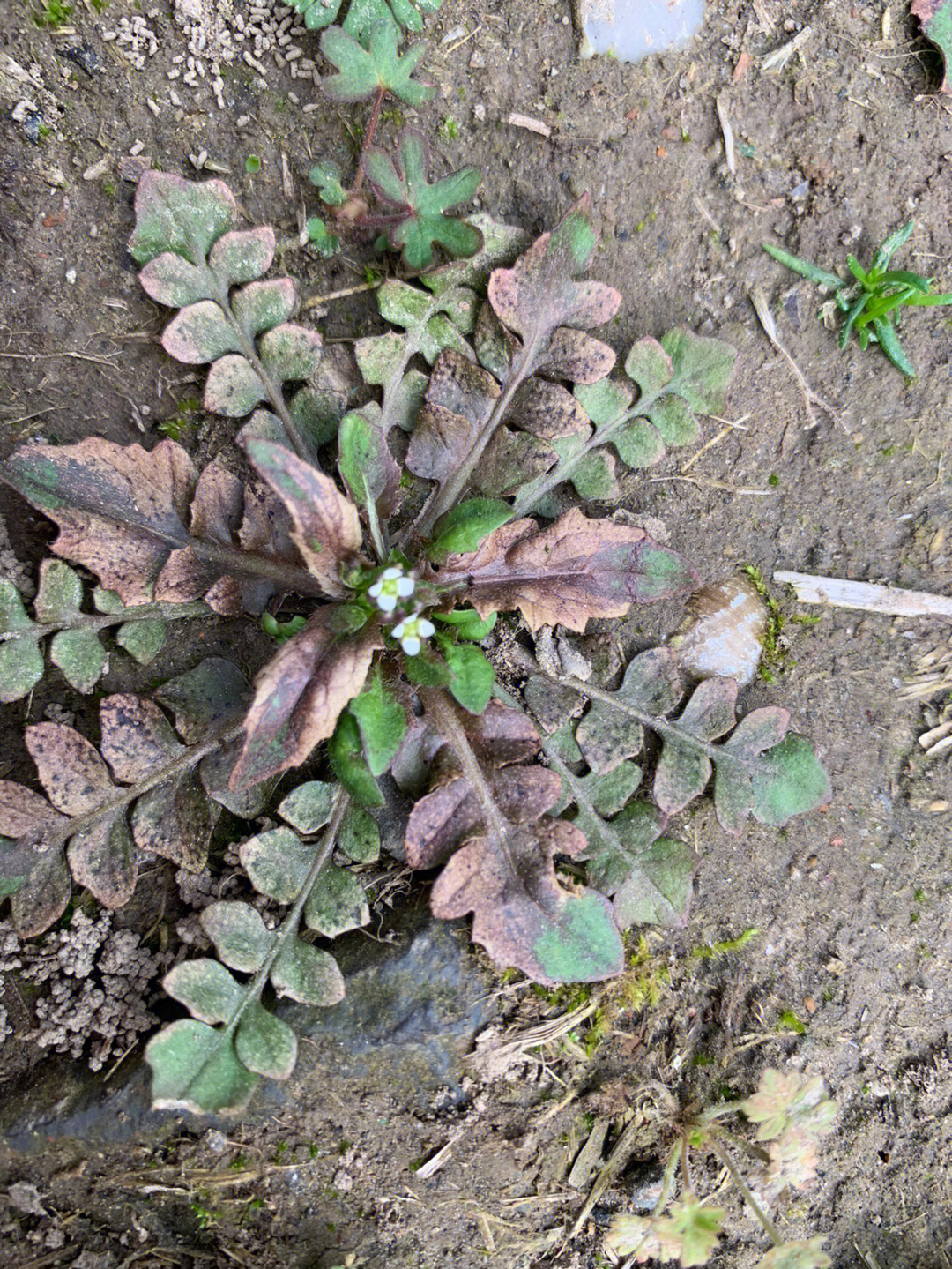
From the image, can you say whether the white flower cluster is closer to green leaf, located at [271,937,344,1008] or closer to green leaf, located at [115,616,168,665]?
green leaf, located at [115,616,168,665]

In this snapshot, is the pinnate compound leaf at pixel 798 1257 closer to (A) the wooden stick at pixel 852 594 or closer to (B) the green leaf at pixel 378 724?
(B) the green leaf at pixel 378 724

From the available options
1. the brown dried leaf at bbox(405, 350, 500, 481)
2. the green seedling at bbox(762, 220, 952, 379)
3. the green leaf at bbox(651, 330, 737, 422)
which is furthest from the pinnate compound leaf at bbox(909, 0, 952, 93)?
the brown dried leaf at bbox(405, 350, 500, 481)

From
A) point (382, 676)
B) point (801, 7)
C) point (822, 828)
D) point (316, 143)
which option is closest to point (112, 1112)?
point (382, 676)

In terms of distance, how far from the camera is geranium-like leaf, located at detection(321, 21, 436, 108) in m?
2.92

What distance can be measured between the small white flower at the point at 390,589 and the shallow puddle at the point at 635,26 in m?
2.35

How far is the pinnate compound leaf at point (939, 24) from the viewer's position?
3379mm

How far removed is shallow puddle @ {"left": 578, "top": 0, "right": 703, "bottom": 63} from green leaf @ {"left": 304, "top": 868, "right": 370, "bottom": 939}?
3310 mm

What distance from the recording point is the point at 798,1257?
2803 millimetres

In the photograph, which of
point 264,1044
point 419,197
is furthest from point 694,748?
point 419,197

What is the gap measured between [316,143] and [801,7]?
6.70 ft

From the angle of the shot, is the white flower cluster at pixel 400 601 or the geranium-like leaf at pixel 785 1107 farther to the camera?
the geranium-like leaf at pixel 785 1107

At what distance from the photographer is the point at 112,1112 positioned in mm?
2824

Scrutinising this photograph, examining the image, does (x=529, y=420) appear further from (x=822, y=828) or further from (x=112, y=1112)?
(x=112, y=1112)

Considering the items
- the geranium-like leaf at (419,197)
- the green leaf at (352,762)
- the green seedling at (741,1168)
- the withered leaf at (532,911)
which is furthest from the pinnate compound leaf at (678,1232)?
the geranium-like leaf at (419,197)
